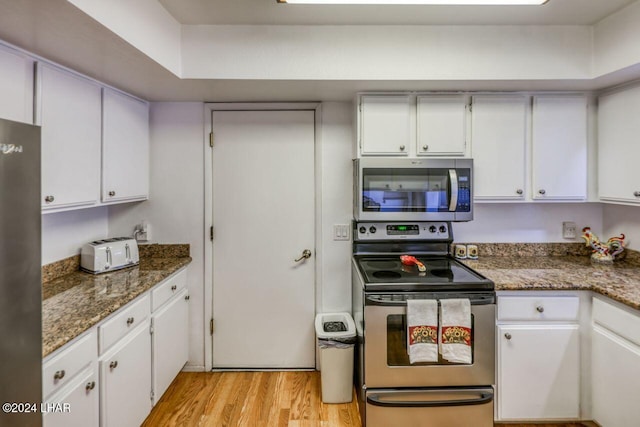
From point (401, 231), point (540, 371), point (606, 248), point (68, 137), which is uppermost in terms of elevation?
point (68, 137)

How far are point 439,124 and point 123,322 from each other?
2.18 m

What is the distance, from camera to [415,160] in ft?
7.47

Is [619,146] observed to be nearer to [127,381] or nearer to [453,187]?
[453,187]

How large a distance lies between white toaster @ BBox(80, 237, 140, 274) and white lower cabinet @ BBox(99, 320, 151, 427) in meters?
0.51

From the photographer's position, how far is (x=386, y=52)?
2.07m

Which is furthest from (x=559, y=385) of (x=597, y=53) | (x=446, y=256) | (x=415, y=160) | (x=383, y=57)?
(x=383, y=57)

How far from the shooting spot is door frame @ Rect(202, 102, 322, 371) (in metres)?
2.65

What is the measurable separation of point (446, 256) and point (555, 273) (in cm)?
66

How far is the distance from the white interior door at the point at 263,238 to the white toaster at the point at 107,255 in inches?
23.3

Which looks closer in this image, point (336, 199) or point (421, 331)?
point (421, 331)

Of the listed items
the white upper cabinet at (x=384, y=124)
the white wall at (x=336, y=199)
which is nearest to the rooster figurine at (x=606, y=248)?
the white upper cabinet at (x=384, y=124)

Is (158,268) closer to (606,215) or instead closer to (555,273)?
(555,273)

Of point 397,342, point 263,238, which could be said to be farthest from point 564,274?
point 263,238

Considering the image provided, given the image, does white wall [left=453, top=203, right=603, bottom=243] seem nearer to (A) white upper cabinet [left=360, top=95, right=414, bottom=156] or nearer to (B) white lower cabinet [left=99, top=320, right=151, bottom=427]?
(A) white upper cabinet [left=360, top=95, right=414, bottom=156]
